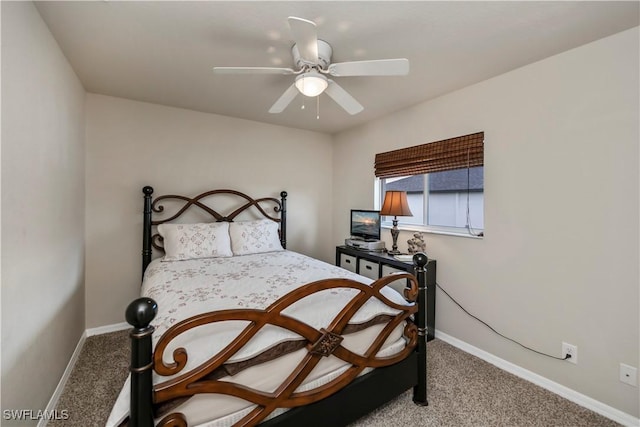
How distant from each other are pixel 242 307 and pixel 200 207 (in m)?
2.05

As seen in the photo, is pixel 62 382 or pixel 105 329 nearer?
pixel 62 382

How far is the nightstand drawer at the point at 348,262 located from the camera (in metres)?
3.28

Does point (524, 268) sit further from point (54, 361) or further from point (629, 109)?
point (54, 361)

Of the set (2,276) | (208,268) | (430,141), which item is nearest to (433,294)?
(430,141)

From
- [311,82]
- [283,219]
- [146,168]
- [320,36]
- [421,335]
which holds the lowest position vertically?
[421,335]

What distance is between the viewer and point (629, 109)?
173 centimetres

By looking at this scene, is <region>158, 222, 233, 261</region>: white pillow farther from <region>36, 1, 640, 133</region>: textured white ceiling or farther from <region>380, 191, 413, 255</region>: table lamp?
<region>380, 191, 413, 255</region>: table lamp

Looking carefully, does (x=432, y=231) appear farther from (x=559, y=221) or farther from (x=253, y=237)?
(x=253, y=237)

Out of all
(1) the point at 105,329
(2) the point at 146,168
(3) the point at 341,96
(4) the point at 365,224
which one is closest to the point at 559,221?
(3) the point at 341,96

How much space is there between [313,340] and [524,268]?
1801mm

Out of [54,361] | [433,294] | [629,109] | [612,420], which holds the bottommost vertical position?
[612,420]

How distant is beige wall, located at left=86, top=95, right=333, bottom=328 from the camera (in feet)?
9.27

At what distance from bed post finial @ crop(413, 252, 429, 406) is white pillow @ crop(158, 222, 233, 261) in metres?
1.96

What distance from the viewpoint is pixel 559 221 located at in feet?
6.60
